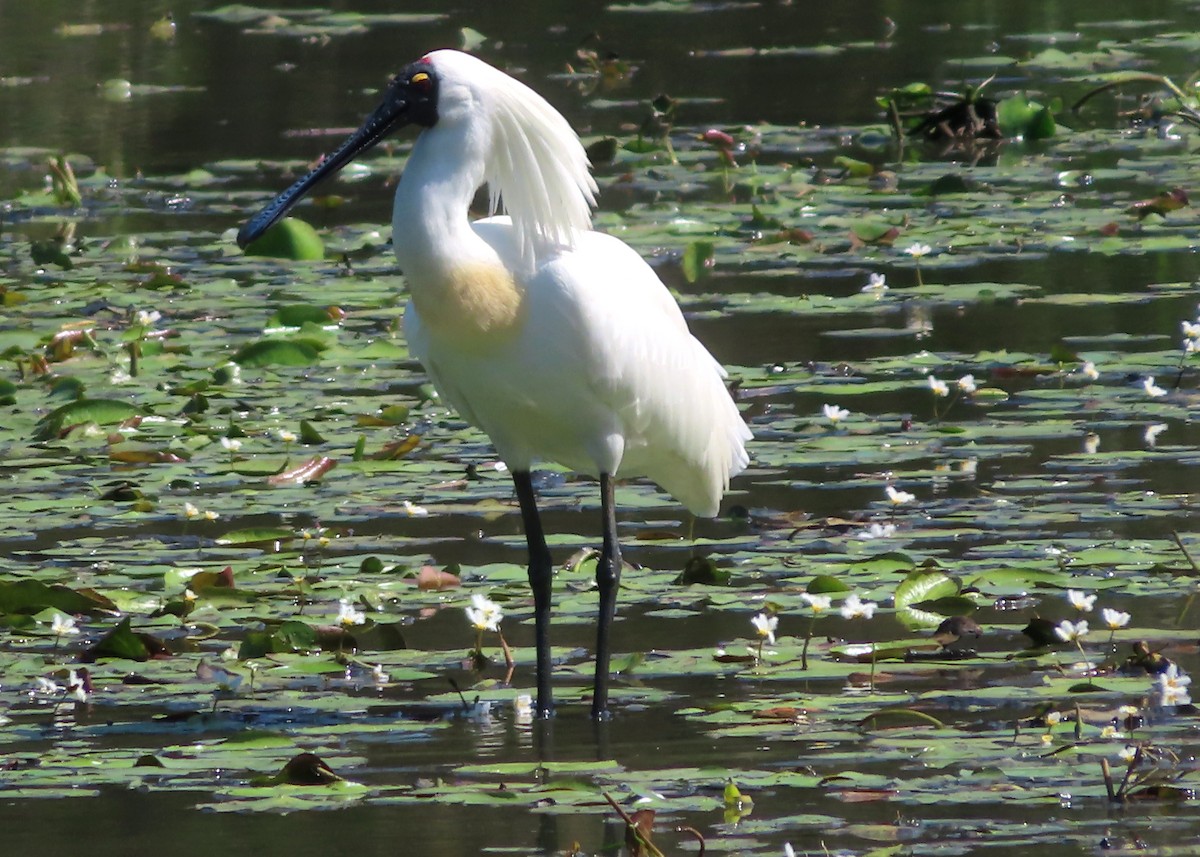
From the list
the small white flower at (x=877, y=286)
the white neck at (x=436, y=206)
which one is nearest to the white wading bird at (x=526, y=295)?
the white neck at (x=436, y=206)

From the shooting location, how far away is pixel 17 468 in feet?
25.2

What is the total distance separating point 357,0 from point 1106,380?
51.2 ft

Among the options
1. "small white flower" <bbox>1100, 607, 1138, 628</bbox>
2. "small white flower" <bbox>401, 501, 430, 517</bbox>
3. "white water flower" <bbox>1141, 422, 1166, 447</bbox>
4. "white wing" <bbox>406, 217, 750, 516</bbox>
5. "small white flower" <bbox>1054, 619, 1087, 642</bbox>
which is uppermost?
"white wing" <bbox>406, 217, 750, 516</bbox>

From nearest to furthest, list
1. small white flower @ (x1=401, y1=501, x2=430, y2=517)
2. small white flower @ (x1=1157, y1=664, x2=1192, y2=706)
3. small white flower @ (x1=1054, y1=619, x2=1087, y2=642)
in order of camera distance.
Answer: small white flower @ (x1=1157, y1=664, x2=1192, y2=706) < small white flower @ (x1=1054, y1=619, x2=1087, y2=642) < small white flower @ (x1=401, y1=501, x2=430, y2=517)

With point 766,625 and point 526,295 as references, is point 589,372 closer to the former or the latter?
point 526,295

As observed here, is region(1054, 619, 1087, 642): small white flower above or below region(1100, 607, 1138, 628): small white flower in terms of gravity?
below

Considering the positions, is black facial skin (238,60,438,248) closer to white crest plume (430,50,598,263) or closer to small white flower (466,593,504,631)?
white crest plume (430,50,598,263)

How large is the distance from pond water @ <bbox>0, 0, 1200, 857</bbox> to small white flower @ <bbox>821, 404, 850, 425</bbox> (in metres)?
0.03

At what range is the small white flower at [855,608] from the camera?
5418 mm

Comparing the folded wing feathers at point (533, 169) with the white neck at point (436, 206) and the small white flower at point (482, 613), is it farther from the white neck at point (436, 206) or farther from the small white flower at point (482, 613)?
the small white flower at point (482, 613)

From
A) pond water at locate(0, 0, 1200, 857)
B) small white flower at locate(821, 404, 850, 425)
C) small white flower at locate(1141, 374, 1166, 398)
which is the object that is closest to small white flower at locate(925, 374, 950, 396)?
pond water at locate(0, 0, 1200, 857)

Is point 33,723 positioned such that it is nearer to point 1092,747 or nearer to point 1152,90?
point 1092,747

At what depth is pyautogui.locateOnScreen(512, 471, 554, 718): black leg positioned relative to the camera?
5410 mm

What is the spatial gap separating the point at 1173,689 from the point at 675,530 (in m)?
2.15
